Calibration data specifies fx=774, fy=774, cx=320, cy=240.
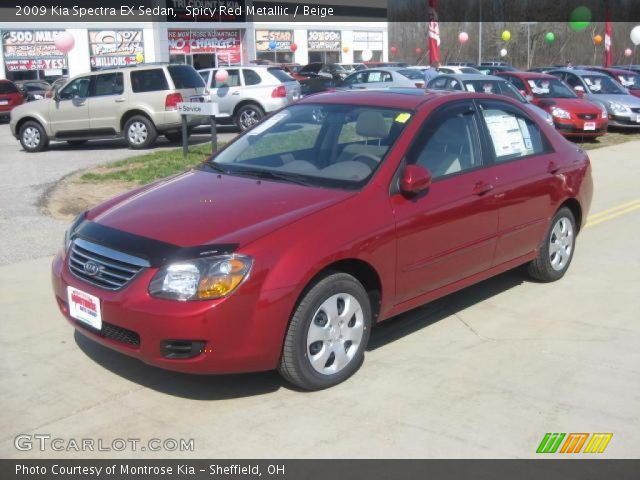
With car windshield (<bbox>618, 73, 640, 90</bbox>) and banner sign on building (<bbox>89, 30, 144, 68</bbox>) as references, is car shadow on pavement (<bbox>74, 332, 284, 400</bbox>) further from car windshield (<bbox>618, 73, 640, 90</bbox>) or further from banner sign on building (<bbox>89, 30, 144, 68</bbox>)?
banner sign on building (<bbox>89, 30, 144, 68</bbox>)

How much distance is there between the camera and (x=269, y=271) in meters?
4.02

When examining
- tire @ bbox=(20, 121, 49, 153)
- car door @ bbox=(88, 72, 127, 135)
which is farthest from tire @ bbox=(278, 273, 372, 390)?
tire @ bbox=(20, 121, 49, 153)

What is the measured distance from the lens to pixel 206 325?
3.92m

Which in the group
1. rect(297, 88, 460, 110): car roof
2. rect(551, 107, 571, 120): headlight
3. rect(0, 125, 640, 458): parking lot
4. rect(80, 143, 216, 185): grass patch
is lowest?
rect(0, 125, 640, 458): parking lot

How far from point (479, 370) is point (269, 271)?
5.11 ft

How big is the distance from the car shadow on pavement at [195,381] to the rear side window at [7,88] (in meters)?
23.8

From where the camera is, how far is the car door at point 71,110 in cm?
1653

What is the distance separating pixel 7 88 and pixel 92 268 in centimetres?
2432

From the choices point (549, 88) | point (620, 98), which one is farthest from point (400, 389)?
point (620, 98)

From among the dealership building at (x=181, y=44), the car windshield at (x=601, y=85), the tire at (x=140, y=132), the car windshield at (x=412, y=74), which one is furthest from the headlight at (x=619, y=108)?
the dealership building at (x=181, y=44)

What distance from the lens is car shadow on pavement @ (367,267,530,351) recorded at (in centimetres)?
536

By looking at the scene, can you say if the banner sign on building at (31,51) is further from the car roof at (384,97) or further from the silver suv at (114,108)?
the car roof at (384,97)

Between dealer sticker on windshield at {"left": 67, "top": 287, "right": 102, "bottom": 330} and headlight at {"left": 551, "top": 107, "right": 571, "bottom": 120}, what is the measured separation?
14445mm

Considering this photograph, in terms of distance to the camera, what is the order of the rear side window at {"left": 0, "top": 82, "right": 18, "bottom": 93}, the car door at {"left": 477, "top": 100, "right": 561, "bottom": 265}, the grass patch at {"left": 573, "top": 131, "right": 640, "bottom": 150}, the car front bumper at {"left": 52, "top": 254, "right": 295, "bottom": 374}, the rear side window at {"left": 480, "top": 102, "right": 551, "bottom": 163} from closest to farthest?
the car front bumper at {"left": 52, "top": 254, "right": 295, "bottom": 374}, the car door at {"left": 477, "top": 100, "right": 561, "bottom": 265}, the rear side window at {"left": 480, "top": 102, "right": 551, "bottom": 163}, the grass patch at {"left": 573, "top": 131, "right": 640, "bottom": 150}, the rear side window at {"left": 0, "top": 82, "right": 18, "bottom": 93}
